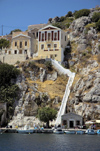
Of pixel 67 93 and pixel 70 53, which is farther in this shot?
pixel 70 53

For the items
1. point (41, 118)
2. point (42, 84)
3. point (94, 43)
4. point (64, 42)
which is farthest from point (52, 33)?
point (41, 118)

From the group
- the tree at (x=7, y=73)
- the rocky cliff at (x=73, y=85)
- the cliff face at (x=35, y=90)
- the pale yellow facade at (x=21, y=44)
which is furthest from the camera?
the pale yellow facade at (x=21, y=44)

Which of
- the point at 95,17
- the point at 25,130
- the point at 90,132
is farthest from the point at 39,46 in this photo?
the point at 90,132

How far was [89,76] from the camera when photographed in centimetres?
8112

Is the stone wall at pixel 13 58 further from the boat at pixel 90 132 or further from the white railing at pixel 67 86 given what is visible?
the boat at pixel 90 132

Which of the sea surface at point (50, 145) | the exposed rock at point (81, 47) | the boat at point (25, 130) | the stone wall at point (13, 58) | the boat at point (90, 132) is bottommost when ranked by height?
the sea surface at point (50, 145)

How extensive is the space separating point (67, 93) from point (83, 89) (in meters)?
4.53

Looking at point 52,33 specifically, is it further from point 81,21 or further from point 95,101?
point 95,101

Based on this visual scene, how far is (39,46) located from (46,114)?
31.0m

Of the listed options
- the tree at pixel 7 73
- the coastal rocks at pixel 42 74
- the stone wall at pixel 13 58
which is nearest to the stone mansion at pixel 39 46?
the stone wall at pixel 13 58

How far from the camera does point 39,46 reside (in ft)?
318

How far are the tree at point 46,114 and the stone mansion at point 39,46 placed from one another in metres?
23.4

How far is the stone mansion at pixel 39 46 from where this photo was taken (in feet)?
307

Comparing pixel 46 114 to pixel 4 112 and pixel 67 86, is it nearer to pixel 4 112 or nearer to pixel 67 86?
pixel 4 112
